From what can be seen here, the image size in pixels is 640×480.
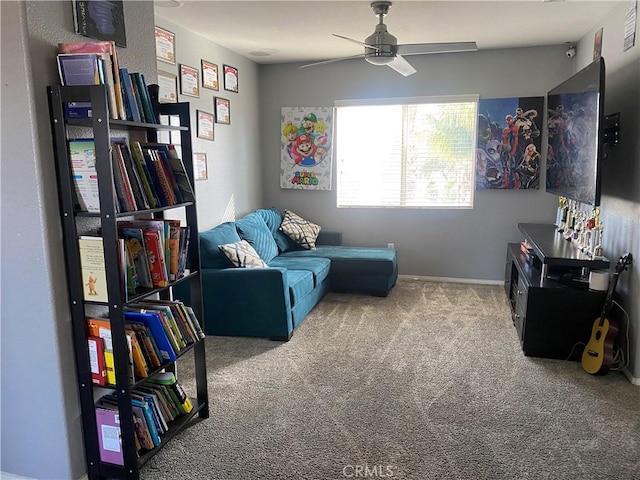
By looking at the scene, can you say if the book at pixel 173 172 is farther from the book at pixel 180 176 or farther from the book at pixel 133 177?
the book at pixel 133 177

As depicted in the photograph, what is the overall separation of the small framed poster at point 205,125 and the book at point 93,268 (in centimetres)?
268

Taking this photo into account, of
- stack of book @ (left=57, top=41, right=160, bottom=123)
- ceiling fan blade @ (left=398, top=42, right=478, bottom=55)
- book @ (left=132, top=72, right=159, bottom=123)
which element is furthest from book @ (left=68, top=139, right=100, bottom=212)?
ceiling fan blade @ (left=398, top=42, right=478, bottom=55)

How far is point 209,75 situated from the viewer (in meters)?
4.54

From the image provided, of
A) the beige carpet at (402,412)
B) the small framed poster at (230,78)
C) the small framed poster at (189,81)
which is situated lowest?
the beige carpet at (402,412)

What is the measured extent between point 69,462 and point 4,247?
935 mm

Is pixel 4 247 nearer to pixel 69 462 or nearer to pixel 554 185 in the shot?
pixel 69 462

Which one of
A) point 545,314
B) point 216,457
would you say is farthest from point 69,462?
point 545,314

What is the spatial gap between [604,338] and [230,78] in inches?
159

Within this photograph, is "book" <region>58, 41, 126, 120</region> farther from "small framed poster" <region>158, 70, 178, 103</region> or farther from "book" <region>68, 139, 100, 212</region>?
"small framed poster" <region>158, 70, 178, 103</region>

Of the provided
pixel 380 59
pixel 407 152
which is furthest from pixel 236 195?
pixel 380 59

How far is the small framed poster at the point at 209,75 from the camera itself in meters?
4.44

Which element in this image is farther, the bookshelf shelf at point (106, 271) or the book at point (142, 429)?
the book at point (142, 429)

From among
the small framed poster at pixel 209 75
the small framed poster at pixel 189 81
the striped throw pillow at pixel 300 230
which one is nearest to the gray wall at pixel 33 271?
the small framed poster at pixel 189 81

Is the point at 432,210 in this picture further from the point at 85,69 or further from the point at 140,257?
the point at 85,69
